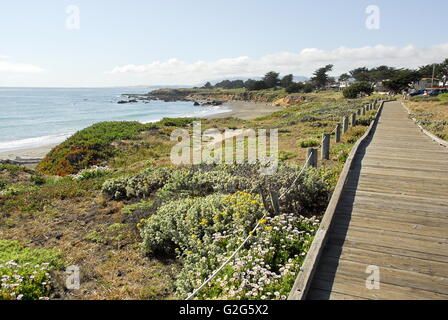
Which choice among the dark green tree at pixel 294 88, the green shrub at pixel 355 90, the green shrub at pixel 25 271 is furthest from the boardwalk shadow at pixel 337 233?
the dark green tree at pixel 294 88

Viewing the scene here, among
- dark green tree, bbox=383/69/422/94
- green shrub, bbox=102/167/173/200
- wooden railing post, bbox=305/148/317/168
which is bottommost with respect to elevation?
green shrub, bbox=102/167/173/200

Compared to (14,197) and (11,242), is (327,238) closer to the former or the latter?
(11,242)

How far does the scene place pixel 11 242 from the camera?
26.6 ft

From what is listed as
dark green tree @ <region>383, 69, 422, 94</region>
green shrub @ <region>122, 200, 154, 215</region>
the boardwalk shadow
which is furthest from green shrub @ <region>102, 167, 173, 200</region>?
dark green tree @ <region>383, 69, 422, 94</region>

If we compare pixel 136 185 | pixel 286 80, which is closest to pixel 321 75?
pixel 286 80

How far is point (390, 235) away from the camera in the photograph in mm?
5375

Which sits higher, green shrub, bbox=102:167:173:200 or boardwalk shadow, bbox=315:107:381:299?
boardwalk shadow, bbox=315:107:381:299

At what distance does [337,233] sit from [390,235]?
0.86 meters

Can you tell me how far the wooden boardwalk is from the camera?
164 inches

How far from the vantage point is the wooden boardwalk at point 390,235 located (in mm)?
4168

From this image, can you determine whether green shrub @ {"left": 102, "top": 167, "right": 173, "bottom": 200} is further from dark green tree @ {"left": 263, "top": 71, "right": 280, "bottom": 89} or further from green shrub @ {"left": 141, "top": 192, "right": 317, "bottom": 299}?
dark green tree @ {"left": 263, "top": 71, "right": 280, "bottom": 89}

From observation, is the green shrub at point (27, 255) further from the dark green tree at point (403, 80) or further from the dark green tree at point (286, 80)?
the dark green tree at point (286, 80)
